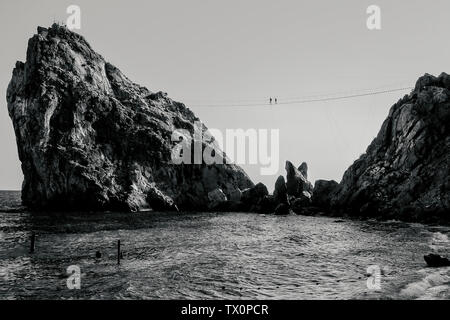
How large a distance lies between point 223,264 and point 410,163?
53721 millimetres

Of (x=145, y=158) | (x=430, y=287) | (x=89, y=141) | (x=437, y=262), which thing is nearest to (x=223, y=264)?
(x=430, y=287)

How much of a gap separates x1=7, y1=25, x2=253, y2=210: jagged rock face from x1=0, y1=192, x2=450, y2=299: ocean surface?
33.7m

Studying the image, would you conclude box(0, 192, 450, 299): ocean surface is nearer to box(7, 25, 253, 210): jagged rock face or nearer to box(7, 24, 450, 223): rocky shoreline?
box(7, 24, 450, 223): rocky shoreline

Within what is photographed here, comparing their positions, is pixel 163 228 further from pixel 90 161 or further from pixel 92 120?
pixel 92 120

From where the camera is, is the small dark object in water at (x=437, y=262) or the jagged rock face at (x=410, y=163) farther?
the jagged rock face at (x=410, y=163)

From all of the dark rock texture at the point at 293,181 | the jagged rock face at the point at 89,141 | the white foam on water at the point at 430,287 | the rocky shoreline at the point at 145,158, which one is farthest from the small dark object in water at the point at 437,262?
the dark rock texture at the point at 293,181

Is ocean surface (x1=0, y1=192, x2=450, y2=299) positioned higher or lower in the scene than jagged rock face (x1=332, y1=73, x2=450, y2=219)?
lower

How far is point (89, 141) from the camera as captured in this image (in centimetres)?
9519

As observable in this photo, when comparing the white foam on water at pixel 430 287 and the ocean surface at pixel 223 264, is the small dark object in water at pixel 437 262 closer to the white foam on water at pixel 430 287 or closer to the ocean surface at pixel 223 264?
the ocean surface at pixel 223 264

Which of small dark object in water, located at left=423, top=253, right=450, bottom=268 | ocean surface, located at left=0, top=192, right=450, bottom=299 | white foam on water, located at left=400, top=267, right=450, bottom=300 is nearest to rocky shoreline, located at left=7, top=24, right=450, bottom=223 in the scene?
ocean surface, located at left=0, top=192, right=450, bottom=299

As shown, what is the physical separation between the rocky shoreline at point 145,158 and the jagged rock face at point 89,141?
0.30 metres

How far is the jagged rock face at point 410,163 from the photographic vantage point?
6594cm

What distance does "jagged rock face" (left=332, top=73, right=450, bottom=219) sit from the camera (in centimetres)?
6594
